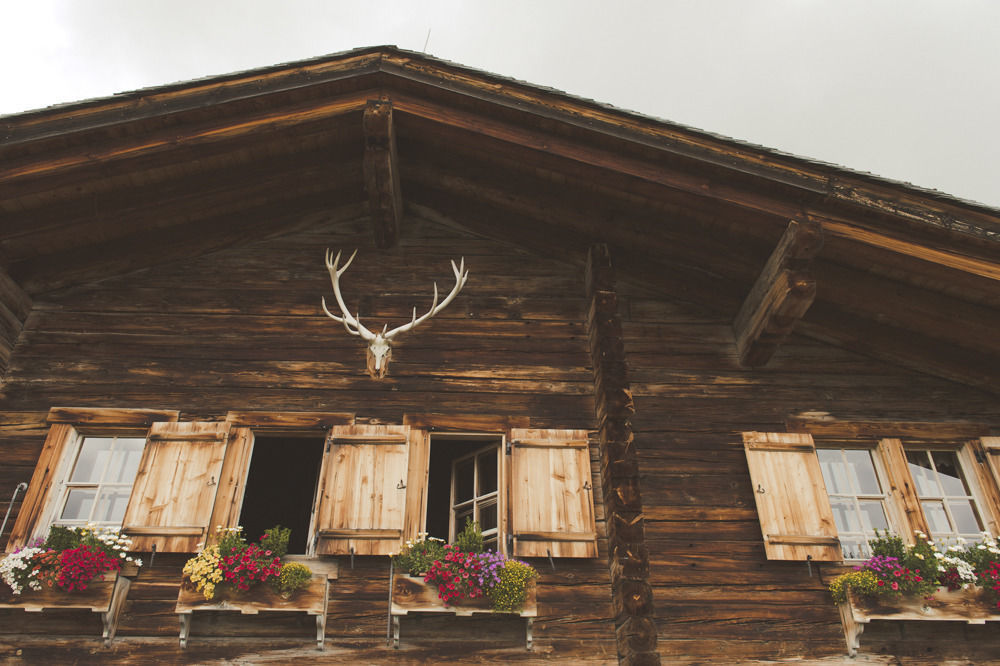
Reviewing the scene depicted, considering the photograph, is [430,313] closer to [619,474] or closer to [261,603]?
[619,474]

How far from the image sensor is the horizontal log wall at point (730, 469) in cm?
625

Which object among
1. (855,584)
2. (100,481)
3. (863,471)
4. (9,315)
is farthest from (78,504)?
(863,471)

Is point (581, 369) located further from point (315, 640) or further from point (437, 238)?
point (315, 640)

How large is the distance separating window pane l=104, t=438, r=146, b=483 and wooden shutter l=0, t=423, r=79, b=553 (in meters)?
0.38

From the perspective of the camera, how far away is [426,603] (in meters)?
5.91

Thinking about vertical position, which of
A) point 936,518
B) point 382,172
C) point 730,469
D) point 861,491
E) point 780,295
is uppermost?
point 382,172

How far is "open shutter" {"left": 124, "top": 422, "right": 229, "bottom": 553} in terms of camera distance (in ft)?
20.7

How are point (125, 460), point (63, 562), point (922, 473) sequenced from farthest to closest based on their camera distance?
point (922, 473) → point (125, 460) → point (63, 562)

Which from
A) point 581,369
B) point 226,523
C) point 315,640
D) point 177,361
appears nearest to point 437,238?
point 581,369

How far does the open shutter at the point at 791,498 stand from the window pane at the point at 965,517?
1358mm

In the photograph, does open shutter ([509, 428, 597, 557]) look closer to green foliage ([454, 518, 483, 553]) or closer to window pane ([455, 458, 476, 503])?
green foliage ([454, 518, 483, 553])

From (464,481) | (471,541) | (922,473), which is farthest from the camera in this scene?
(464,481)

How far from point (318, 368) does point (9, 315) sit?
10.0 feet

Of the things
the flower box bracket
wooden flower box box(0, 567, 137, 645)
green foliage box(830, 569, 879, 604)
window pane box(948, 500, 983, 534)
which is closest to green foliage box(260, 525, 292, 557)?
the flower box bracket
